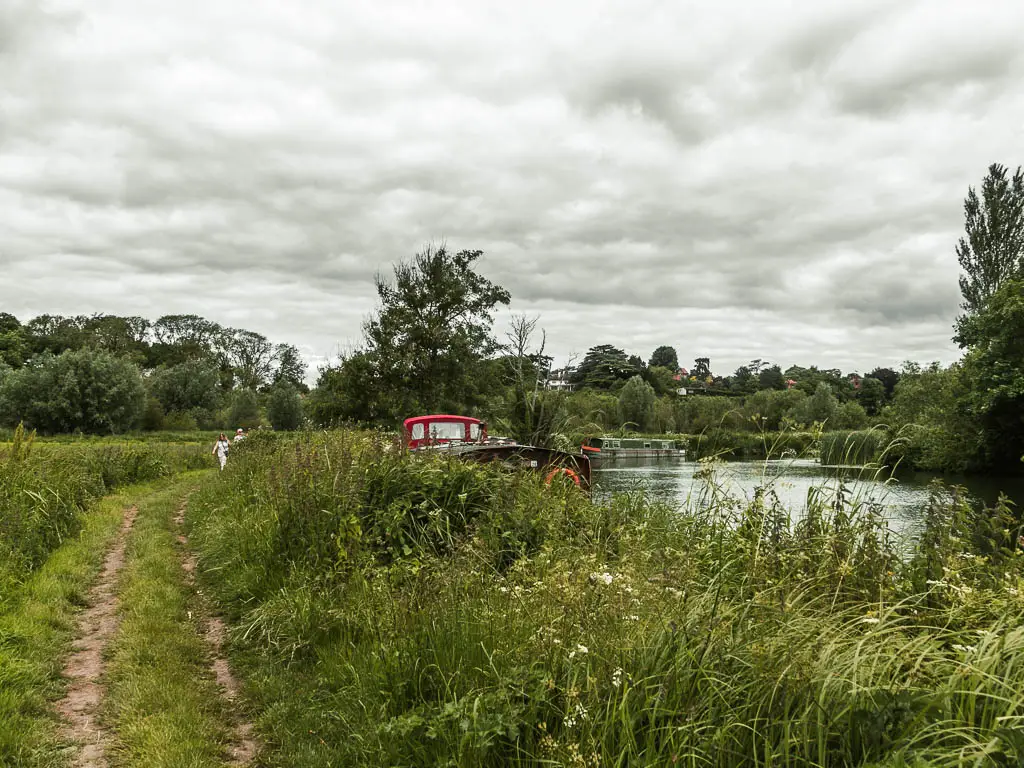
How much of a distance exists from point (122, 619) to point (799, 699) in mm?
5589

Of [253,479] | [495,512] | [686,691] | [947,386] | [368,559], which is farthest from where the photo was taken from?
[947,386]

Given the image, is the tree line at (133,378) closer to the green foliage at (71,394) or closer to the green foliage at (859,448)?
the green foliage at (71,394)

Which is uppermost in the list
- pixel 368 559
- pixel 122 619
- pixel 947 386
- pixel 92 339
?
pixel 92 339

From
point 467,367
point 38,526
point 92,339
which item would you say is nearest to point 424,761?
point 38,526

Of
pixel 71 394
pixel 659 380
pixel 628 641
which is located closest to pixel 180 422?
pixel 71 394

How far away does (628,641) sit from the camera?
311cm

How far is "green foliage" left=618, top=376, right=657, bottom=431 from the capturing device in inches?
2702

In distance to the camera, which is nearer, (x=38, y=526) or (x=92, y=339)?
(x=38, y=526)

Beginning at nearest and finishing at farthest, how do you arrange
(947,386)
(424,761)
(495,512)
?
(424,761), (495,512), (947,386)

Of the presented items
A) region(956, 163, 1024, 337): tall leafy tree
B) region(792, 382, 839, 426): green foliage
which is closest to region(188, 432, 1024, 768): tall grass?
region(956, 163, 1024, 337): tall leafy tree

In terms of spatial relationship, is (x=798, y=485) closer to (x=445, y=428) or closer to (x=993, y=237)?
(x=445, y=428)

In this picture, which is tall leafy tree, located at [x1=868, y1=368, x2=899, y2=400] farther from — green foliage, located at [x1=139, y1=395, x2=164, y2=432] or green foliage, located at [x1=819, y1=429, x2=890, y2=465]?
green foliage, located at [x1=819, y1=429, x2=890, y2=465]

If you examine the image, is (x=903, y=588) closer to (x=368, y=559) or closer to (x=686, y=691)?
(x=686, y=691)

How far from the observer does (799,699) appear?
8.84ft
